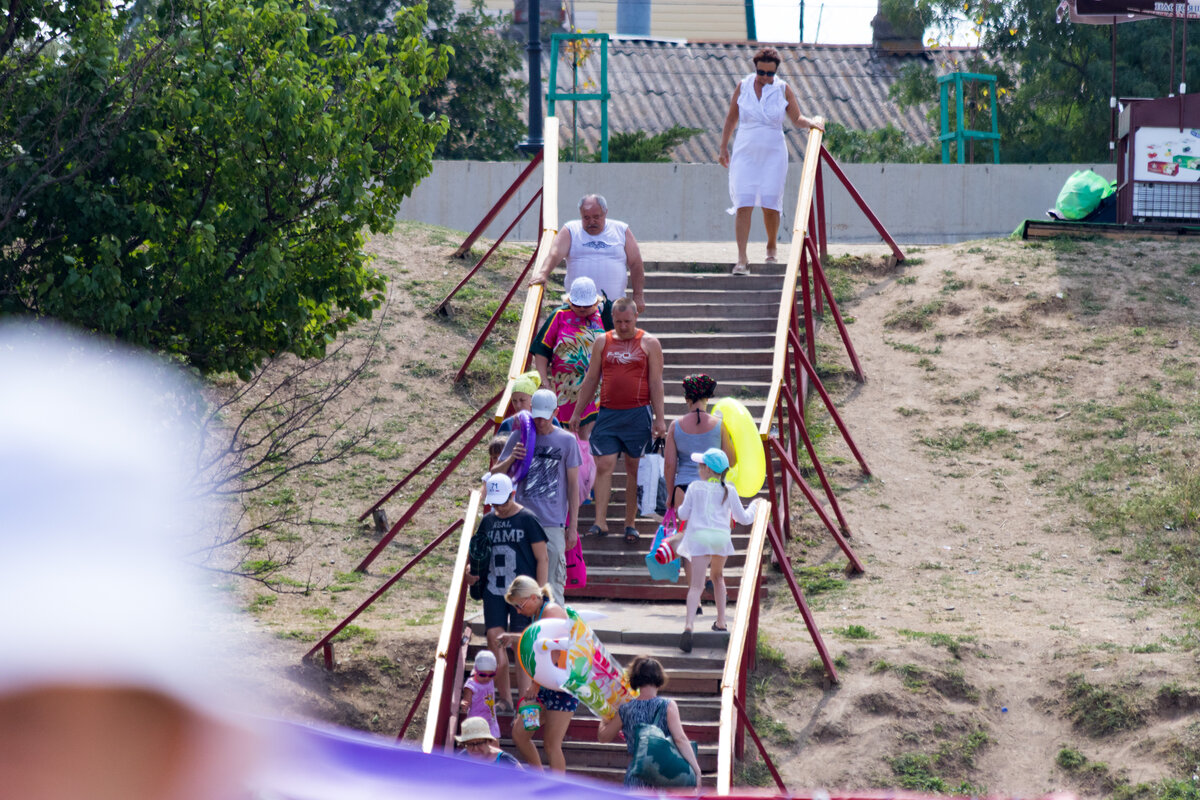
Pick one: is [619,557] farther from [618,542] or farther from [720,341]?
[720,341]

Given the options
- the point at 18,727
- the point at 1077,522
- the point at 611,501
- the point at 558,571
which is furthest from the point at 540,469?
the point at 18,727

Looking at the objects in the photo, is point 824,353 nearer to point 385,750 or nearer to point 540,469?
point 540,469

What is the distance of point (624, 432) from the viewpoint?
32.2 feet

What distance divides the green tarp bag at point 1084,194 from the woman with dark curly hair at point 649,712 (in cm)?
1178

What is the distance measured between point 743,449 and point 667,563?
3.28ft

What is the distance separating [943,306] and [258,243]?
8.06 metres

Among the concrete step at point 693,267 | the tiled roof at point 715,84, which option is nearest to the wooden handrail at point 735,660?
the concrete step at point 693,267

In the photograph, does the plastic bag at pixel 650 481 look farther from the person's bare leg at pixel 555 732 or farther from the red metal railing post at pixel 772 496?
the person's bare leg at pixel 555 732

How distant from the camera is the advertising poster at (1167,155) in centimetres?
1611

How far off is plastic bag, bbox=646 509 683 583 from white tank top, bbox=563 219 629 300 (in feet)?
7.10

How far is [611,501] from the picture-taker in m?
10.8

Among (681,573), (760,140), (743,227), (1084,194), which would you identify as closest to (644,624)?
(681,573)

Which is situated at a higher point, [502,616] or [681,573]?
[502,616]

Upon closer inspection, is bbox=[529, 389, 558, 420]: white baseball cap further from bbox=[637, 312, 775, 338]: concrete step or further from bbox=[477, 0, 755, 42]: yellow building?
bbox=[477, 0, 755, 42]: yellow building
